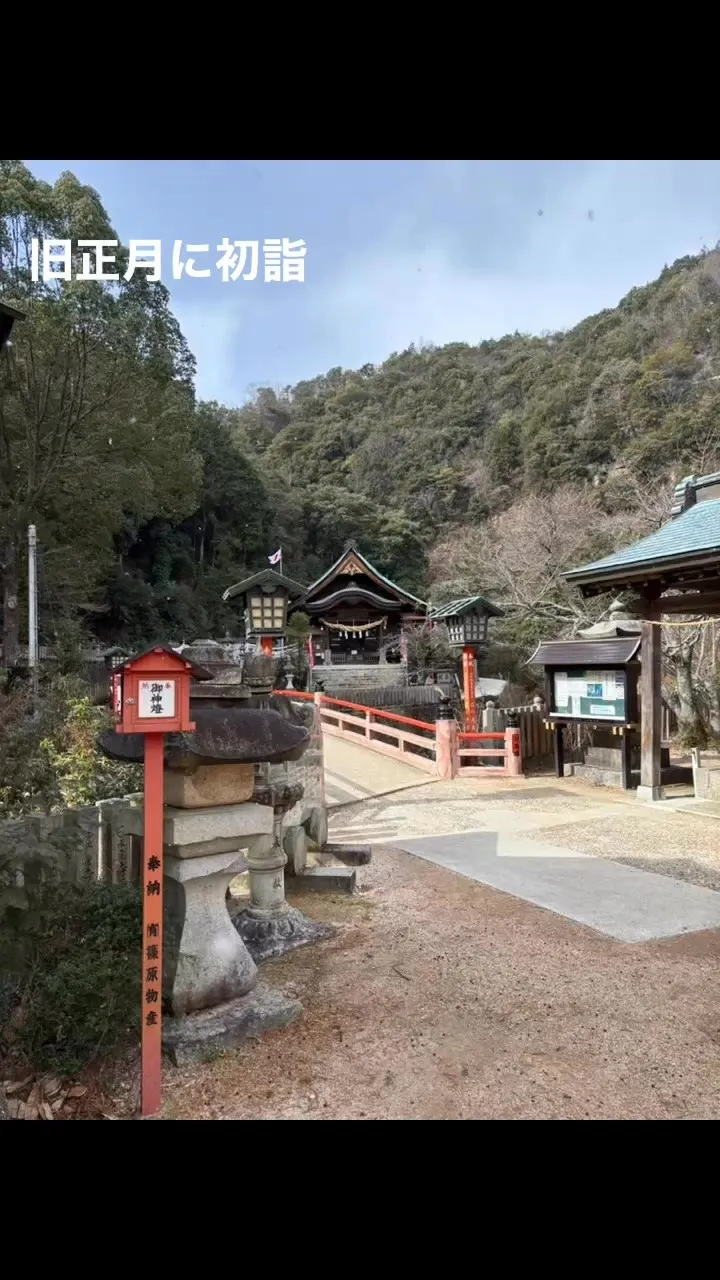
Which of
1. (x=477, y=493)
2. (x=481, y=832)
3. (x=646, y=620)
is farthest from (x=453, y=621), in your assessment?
(x=477, y=493)

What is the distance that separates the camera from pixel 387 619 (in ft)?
92.7

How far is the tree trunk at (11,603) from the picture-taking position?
59.8 ft

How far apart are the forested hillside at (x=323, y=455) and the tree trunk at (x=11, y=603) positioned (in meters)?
0.09

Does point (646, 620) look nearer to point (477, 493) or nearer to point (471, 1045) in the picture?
point (471, 1045)

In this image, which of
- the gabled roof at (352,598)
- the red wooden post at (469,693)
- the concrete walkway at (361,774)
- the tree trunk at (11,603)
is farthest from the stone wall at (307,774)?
the gabled roof at (352,598)

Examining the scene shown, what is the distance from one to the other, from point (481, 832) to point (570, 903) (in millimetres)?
2445

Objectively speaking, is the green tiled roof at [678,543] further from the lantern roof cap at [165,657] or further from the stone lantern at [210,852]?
the lantern roof cap at [165,657]

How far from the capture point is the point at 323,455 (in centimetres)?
5550

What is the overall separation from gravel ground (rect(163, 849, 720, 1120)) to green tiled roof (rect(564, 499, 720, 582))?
5176 mm

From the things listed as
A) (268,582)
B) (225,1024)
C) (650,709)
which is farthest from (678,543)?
(225,1024)

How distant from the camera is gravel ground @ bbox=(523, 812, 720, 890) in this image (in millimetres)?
5968

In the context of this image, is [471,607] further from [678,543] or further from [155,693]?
[155,693]

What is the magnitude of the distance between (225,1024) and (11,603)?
17.6 meters

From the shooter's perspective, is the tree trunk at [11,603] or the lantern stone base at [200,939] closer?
the lantern stone base at [200,939]
